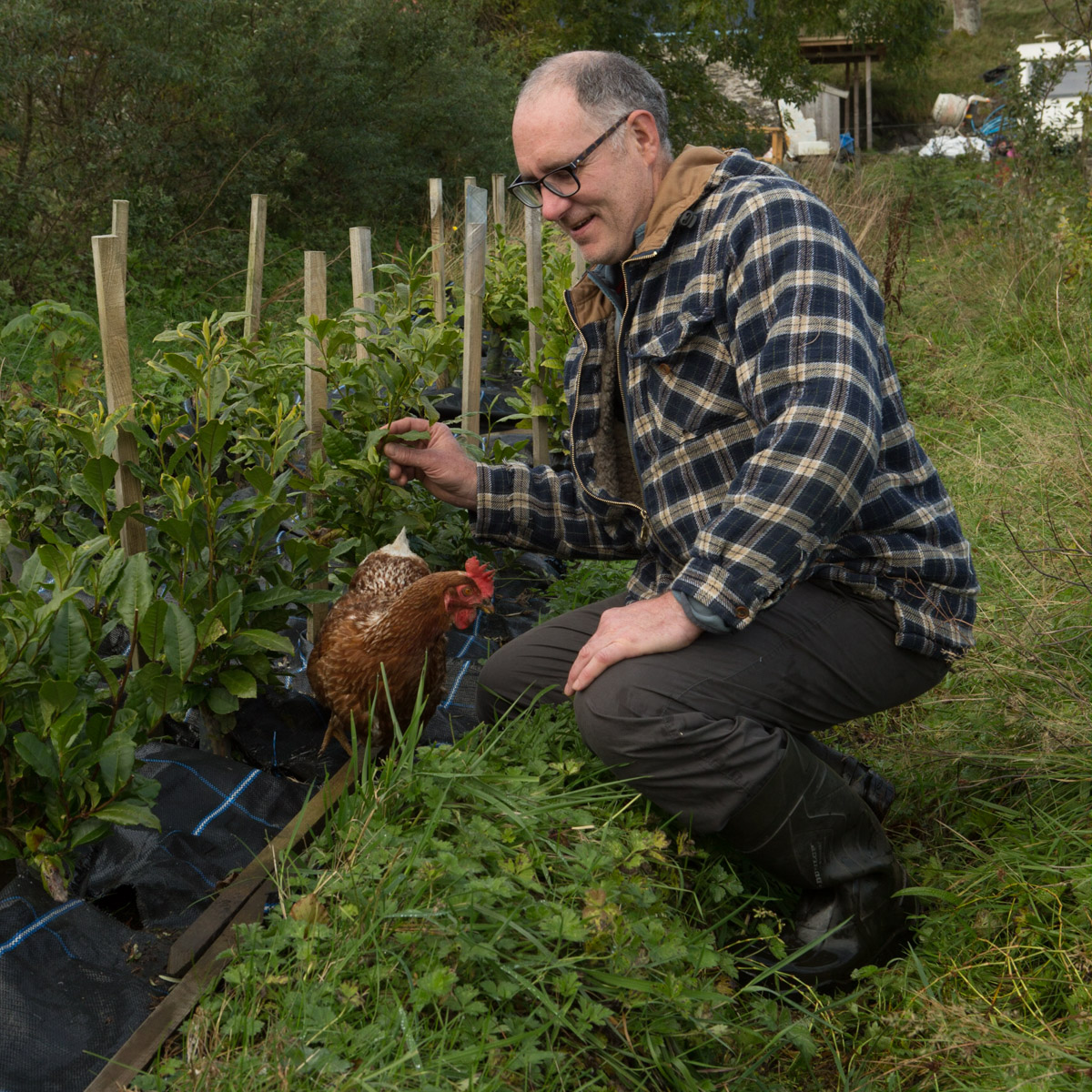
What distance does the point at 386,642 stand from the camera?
291cm

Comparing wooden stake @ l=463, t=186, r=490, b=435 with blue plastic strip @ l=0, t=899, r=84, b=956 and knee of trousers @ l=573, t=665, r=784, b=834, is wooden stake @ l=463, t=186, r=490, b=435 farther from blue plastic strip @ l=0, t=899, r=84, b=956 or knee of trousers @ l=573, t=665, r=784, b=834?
blue plastic strip @ l=0, t=899, r=84, b=956

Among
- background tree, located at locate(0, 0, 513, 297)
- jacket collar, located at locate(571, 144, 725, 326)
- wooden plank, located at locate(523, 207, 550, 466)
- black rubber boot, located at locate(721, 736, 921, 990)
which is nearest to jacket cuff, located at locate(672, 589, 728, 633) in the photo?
black rubber boot, located at locate(721, 736, 921, 990)

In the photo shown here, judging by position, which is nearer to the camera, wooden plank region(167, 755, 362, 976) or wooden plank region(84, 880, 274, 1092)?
wooden plank region(84, 880, 274, 1092)

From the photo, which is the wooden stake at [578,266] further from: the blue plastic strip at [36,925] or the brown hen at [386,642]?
the blue plastic strip at [36,925]

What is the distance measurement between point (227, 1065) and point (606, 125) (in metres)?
2.24

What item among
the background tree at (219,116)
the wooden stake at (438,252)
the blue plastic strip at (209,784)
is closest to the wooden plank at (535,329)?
the wooden stake at (438,252)

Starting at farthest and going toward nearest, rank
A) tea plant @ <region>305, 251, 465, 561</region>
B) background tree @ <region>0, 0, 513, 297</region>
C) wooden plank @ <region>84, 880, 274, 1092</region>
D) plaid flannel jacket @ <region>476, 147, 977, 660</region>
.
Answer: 1. background tree @ <region>0, 0, 513, 297</region>
2. tea plant @ <region>305, 251, 465, 561</region>
3. plaid flannel jacket @ <region>476, 147, 977, 660</region>
4. wooden plank @ <region>84, 880, 274, 1092</region>

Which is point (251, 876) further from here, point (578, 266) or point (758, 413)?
point (578, 266)

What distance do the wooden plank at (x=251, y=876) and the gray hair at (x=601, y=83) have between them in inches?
68.0

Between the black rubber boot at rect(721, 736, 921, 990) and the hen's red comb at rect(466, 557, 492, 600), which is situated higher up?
the hen's red comb at rect(466, 557, 492, 600)

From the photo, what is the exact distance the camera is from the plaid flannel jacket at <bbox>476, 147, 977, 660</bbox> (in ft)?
7.89

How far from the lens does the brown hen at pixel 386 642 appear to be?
115 inches

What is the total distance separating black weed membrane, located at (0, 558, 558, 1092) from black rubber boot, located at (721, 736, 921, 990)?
1178mm

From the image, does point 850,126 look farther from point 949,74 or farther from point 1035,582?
point 1035,582
